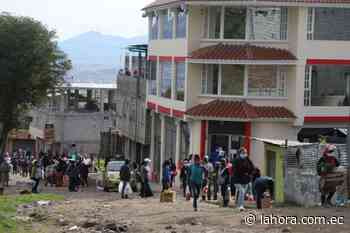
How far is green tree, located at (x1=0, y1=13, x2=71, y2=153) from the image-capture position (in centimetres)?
5084

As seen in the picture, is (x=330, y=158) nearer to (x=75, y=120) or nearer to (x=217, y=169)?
(x=217, y=169)

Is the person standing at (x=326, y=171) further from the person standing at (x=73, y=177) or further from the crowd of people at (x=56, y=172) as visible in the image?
the person standing at (x=73, y=177)

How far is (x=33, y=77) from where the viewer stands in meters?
51.2

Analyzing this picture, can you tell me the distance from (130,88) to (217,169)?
107 ft

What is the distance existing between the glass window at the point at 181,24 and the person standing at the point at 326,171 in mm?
22954

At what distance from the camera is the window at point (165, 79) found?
49281 mm

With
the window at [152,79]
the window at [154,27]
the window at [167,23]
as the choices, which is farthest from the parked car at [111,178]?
the window at [154,27]

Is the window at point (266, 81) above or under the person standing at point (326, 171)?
above

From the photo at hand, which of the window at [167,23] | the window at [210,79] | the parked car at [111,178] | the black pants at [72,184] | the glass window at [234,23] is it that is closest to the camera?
the black pants at [72,184]

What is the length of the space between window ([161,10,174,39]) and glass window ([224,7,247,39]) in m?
4.76

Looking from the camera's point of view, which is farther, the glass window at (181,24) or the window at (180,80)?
the window at (180,80)

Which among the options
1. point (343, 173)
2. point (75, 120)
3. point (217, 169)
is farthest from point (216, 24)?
point (75, 120)

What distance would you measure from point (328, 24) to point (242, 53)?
443cm

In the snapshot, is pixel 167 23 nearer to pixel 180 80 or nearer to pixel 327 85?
pixel 180 80
